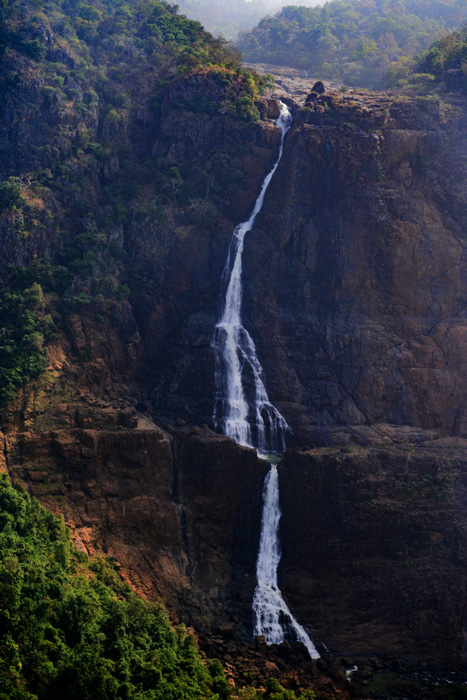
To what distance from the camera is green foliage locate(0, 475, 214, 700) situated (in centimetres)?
2536

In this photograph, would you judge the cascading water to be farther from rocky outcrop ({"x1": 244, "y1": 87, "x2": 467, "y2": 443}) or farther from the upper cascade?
rocky outcrop ({"x1": 244, "y1": 87, "x2": 467, "y2": 443})

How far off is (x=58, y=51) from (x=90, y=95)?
4.22 meters

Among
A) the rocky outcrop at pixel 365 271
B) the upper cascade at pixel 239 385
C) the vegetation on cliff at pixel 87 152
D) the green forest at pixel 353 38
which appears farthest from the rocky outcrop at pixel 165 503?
the green forest at pixel 353 38

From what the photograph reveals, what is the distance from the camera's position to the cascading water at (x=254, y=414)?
37750 mm

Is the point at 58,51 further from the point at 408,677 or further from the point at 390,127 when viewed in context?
the point at 408,677

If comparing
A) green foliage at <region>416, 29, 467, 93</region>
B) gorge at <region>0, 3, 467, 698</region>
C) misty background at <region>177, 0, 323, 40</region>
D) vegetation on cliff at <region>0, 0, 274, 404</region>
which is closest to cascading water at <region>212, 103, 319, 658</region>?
gorge at <region>0, 3, 467, 698</region>

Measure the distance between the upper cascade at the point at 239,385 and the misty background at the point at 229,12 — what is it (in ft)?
222

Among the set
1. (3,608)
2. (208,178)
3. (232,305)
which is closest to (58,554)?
(3,608)

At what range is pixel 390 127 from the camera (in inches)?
1903

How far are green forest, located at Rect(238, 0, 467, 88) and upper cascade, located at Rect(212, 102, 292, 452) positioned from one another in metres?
23.9

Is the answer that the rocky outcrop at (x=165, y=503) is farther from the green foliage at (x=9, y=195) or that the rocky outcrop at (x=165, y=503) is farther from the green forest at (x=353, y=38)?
the green forest at (x=353, y=38)

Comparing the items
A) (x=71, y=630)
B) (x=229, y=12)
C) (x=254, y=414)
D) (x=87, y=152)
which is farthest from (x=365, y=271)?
(x=229, y=12)

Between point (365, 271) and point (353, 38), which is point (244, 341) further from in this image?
point (353, 38)

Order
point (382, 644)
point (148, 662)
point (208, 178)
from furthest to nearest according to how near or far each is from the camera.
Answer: point (208, 178) → point (382, 644) → point (148, 662)
